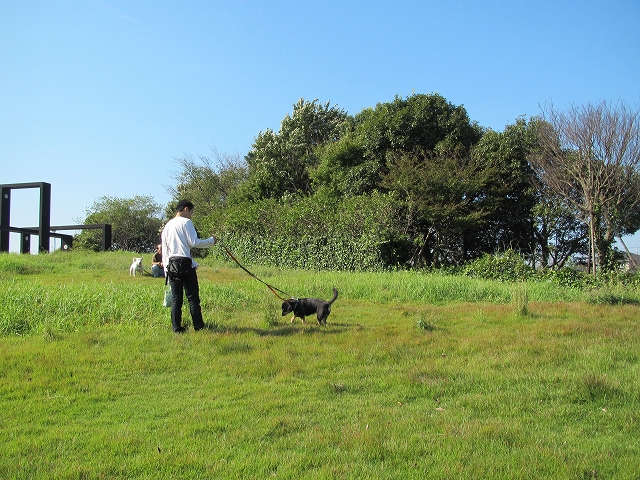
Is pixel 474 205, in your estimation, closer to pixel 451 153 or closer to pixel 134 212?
pixel 451 153

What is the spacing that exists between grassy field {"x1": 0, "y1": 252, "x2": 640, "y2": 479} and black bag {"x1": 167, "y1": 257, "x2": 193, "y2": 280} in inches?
32.4

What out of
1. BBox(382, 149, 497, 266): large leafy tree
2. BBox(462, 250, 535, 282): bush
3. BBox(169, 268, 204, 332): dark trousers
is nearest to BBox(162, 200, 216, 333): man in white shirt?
BBox(169, 268, 204, 332): dark trousers

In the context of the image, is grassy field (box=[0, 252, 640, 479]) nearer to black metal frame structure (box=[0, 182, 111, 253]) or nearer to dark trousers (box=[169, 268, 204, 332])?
dark trousers (box=[169, 268, 204, 332])

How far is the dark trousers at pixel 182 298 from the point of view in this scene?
22.4 feet

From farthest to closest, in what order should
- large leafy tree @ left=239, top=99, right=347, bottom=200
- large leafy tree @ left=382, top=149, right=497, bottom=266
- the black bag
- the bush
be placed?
large leafy tree @ left=239, top=99, right=347, bottom=200 < large leafy tree @ left=382, top=149, right=497, bottom=266 < the bush < the black bag

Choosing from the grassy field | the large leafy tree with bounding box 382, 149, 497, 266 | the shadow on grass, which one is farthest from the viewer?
the large leafy tree with bounding box 382, 149, 497, 266

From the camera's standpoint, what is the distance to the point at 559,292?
1194 cm

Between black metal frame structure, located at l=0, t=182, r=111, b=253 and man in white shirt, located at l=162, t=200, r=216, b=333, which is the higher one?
black metal frame structure, located at l=0, t=182, r=111, b=253

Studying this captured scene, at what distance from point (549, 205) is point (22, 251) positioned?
75.6 feet

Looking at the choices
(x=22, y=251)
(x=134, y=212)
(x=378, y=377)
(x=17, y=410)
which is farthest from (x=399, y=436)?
(x=134, y=212)

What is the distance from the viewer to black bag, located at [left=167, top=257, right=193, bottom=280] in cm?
674

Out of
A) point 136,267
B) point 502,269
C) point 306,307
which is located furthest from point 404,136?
point 306,307

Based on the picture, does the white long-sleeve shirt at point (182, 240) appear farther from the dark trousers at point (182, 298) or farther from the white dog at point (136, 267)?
the white dog at point (136, 267)

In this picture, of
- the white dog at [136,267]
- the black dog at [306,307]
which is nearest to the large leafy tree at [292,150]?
the white dog at [136,267]
